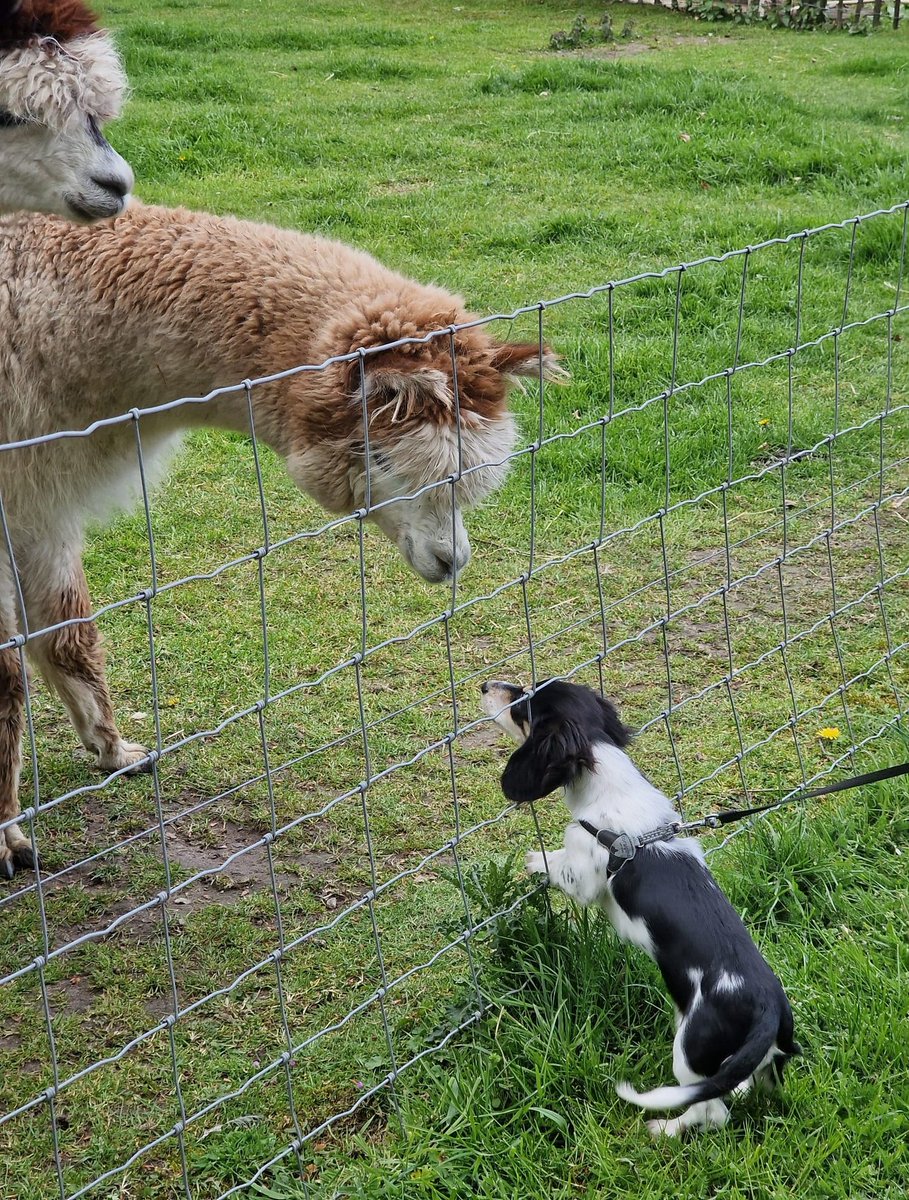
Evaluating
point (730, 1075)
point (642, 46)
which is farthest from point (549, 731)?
point (642, 46)

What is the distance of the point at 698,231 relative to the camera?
7.52m

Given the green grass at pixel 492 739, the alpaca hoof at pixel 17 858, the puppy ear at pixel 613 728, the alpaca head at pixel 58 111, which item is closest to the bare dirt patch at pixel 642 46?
the green grass at pixel 492 739

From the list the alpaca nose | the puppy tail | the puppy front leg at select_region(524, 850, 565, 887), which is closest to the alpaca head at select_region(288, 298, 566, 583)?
A: the alpaca nose

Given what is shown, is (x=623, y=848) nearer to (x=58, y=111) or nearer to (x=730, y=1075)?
(x=730, y=1075)

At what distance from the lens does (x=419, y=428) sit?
2920mm

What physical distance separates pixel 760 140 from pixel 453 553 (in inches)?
268

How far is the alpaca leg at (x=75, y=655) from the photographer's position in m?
3.58

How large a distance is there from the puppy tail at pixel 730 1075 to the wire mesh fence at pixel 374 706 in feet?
1.71

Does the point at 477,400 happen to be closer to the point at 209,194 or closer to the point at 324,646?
the point at 324,646

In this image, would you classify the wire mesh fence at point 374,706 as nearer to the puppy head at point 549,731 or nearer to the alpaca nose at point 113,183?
the puppy head at point 549,731

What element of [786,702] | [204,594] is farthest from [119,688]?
[786,702]

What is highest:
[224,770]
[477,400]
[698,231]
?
[477,400]

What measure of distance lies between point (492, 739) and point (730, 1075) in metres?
1.80

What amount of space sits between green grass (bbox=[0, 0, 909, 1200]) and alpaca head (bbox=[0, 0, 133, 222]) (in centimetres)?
137
